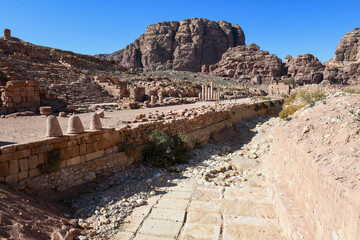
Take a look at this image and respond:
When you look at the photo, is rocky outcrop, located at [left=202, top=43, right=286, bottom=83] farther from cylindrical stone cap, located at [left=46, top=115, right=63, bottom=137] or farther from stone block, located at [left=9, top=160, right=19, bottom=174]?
stone block, located at [left=9, top=160, right=19, bottom=174]

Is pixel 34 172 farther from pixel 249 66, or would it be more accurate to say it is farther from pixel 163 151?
pixel 249 66

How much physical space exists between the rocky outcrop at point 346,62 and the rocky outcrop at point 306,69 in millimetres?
2123

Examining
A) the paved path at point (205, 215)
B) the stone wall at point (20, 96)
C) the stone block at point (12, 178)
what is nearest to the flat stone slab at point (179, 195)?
the paved path at point (205, 215)

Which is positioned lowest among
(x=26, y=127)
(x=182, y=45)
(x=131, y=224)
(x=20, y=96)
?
(x=131, y=224)

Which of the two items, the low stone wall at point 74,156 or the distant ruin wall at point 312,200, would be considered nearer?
the distant ruin wall at point 312,200

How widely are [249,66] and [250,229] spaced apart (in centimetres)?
8190

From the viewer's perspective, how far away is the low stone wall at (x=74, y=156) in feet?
18.8

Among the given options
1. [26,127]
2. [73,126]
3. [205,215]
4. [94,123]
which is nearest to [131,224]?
[205,215]

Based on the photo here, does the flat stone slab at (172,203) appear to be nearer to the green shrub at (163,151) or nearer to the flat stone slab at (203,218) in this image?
the flat stone slab at (203,218)

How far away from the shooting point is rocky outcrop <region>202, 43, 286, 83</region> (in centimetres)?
7644

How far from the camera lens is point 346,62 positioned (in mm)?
73688

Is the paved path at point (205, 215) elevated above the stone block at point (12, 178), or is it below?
below

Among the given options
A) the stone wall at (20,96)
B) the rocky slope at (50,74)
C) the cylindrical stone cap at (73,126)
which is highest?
the rocky slope at (50,74)

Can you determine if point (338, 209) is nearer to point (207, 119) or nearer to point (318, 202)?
point (318, 202)
